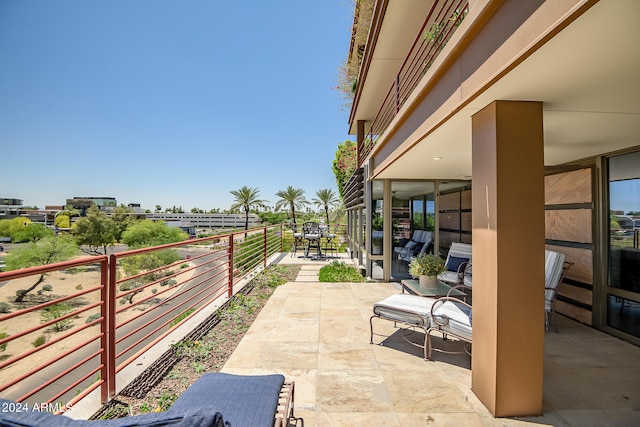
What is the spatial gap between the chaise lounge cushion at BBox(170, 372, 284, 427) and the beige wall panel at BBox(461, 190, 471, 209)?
6770mm

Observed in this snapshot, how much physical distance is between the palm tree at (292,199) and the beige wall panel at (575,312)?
32.1 m

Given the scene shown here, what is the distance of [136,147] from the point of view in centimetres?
5834

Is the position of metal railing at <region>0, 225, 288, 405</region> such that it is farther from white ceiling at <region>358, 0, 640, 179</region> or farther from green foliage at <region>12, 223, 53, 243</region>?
green foliage at <region>12, 223, 53, 243</region>

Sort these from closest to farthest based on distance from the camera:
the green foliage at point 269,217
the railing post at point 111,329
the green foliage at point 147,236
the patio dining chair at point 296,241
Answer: the railing post at point 111,329
the patio dining chair at point 296,241
the green foliage at point 147,236
the green foliage at point 269,217

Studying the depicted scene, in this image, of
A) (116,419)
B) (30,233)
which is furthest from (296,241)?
(30,233)

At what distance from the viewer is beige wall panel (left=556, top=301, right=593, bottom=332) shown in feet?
13.8

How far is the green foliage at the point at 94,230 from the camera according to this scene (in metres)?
42.5

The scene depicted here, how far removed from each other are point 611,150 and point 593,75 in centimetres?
284

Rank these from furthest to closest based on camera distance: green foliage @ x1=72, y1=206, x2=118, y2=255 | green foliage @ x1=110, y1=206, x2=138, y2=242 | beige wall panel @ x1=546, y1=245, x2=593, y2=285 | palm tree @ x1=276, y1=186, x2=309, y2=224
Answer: green foliage @ x1=110, y1=206, x2=138, y2=242 < green foliage @ x1=72, y1=206, x2=118, y2=255 < palm tree @ x1=276, y1=186, x2=309, y2=224 < beige wall panel @ x1=546, y1=245, x2=593, y2=285

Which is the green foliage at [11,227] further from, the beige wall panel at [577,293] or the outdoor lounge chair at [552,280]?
the beige wall panel at [577,293]

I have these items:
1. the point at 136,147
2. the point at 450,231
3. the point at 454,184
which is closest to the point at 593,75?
the point at 454,184

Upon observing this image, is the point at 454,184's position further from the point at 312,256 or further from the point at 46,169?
the point at 46,169

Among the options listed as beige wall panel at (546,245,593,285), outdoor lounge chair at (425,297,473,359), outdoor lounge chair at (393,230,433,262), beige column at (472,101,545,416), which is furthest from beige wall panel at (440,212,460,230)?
beige column at (472,101,545,416)

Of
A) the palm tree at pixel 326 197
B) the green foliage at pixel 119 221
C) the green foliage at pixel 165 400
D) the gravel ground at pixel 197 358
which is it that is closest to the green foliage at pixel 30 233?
the green foliage at pixel 119 221
